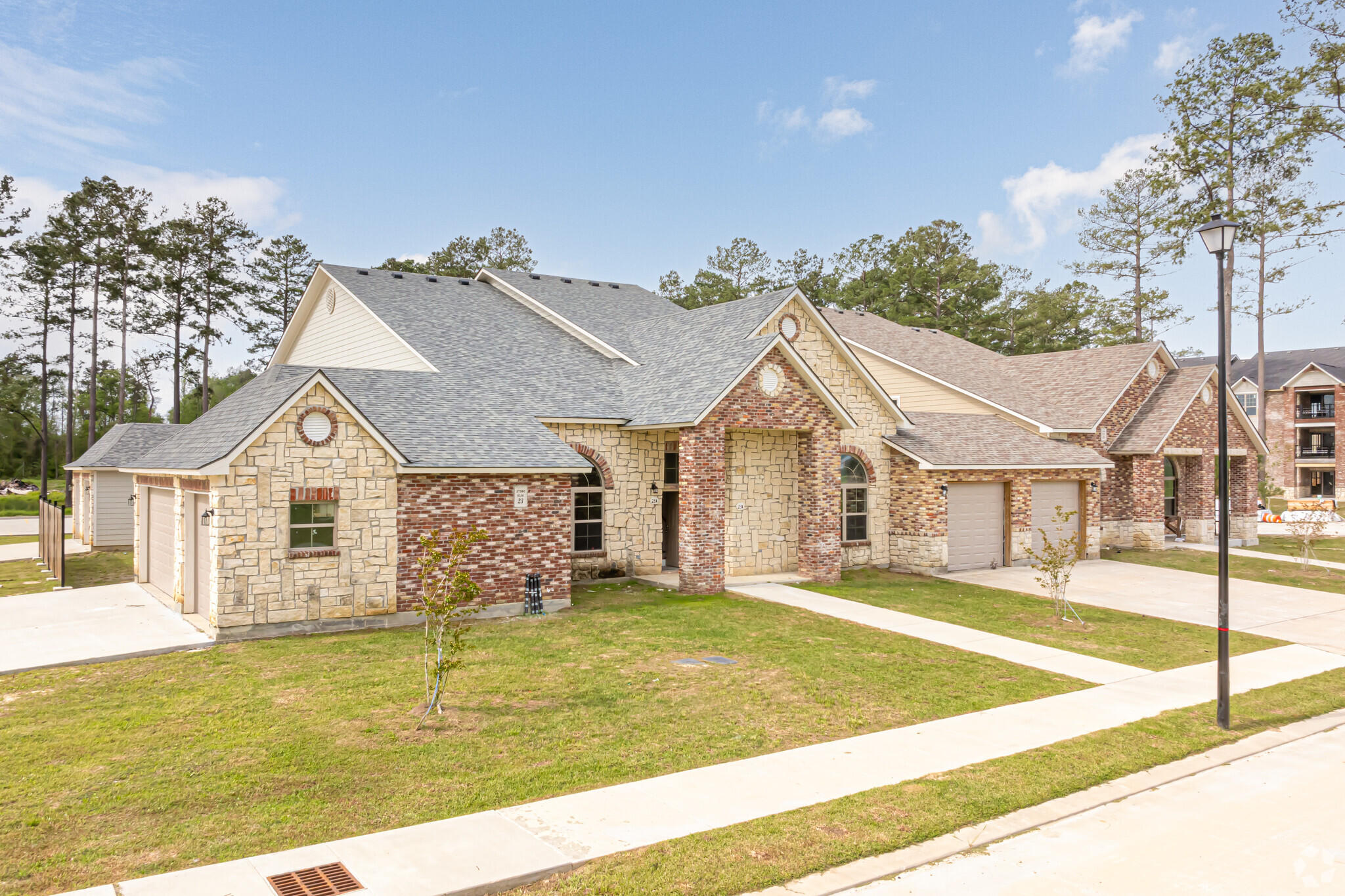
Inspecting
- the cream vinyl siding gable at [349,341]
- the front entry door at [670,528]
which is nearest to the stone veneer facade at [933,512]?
the front entry door at [670,528]

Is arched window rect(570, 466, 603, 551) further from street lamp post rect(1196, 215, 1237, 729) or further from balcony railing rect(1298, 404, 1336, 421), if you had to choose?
balcony railing rect(1298, 404, 1336, 421)

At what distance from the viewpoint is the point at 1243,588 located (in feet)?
66.5

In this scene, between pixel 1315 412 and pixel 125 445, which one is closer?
pixel 125 445

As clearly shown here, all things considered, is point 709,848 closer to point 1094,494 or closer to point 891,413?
point 891,413

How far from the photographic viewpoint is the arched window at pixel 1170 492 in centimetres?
3036

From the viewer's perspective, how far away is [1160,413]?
2814cm

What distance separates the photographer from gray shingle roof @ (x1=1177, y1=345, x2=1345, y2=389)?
57.9 metres

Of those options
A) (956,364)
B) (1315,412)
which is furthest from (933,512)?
(1315,412)

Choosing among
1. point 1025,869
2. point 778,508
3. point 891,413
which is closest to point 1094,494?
point 891,413

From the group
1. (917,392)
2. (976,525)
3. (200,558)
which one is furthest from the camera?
(917,392)

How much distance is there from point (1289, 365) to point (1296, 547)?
43762 millimetres

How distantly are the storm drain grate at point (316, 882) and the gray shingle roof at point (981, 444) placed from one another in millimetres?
18353

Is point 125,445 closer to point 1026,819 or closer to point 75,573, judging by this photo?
point 75,573

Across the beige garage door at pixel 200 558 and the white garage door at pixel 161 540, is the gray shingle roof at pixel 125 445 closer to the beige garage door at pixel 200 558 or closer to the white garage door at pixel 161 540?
the white garage door at pixel 161 540
